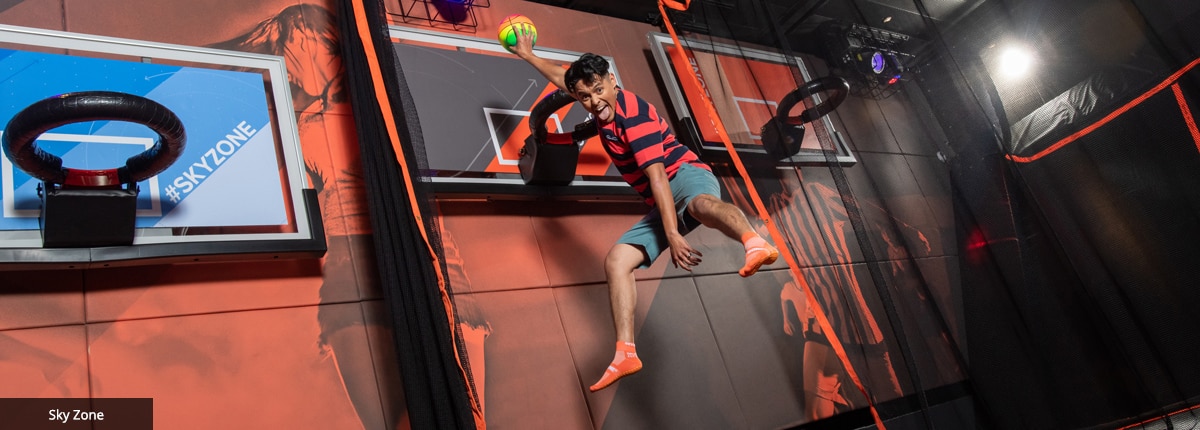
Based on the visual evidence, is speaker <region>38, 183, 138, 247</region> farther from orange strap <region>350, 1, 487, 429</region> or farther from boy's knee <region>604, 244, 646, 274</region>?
boy's knee <region>604, 244, 646, 274</region>

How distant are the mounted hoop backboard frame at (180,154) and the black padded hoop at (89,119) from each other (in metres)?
0.09

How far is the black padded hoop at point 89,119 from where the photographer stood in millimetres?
1901

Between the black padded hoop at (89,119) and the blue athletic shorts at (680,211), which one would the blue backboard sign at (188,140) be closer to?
the black padded hoop at (89,119)

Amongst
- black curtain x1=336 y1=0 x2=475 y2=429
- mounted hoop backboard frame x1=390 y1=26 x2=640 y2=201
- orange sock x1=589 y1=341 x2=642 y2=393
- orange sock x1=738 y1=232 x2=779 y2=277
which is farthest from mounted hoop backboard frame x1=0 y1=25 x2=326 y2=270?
orange sock x1=738 y1=232 x2=779 y2=277

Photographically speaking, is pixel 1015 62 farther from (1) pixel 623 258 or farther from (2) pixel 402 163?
(2) pixel 402 163

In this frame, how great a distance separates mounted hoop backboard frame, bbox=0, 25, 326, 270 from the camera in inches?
84.2

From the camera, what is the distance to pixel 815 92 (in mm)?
2033

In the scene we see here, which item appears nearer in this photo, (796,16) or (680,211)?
(796,16)

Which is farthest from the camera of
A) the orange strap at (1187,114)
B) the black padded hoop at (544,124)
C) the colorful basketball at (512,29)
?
the black padded hoop at (544,124)

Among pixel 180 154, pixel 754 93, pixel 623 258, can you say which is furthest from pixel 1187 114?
pixel 180 154

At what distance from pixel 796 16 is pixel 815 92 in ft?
0.95

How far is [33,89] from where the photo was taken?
226cm

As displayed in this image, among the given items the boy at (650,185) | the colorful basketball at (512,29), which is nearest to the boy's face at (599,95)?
the boy at (650,185)

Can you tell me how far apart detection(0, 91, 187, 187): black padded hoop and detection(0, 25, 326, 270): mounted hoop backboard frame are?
9 centimetres
